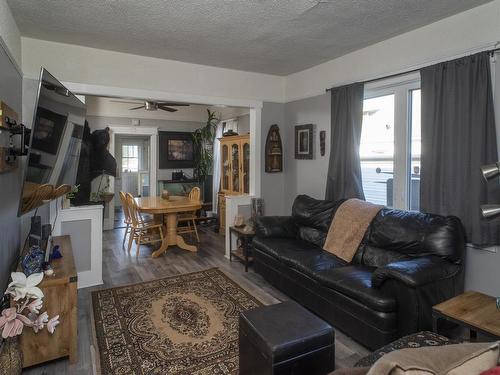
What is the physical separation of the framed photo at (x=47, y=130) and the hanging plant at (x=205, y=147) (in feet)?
16.1

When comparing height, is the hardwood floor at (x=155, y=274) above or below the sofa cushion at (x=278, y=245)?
below

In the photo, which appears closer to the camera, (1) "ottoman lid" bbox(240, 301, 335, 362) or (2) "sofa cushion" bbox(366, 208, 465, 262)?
(1) "ottoman lid" bbox(240, 301, 335, 362)

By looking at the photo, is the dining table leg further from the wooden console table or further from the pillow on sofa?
the pillow on sofa

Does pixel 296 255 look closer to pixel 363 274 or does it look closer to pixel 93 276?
pixel 363 274

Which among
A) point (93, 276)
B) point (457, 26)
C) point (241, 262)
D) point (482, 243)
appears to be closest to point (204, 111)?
point (241, 262)

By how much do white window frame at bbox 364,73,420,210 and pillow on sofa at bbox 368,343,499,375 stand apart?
253 cm

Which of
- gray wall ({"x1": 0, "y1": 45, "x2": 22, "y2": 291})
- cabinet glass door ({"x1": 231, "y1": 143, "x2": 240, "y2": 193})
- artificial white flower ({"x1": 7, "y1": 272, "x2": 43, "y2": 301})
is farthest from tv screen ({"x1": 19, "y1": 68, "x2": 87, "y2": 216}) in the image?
cabinet glass door ({"x1": 231, "y1": 143, "x2": 240, "y2": 193})

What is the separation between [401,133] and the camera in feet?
10.9

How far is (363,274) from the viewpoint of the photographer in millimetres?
2680

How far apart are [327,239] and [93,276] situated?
2.70m

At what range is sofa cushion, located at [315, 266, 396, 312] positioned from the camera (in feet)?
7.34

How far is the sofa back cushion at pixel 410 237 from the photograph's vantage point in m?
2.52

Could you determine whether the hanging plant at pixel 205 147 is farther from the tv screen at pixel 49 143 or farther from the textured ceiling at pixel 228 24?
the tv screen at pixel 49 143

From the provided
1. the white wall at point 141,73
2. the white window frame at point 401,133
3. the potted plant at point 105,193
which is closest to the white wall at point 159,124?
the potted plant at point 105,193
